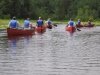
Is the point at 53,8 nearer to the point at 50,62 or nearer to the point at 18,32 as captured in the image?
the point at 18,32

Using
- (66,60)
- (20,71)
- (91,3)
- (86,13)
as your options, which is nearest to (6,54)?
(66,60)

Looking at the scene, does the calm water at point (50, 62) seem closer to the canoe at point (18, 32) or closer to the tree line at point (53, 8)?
the canoe at point (18, 32)

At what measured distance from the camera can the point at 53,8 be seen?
154m

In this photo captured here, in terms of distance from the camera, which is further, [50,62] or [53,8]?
[53,8]

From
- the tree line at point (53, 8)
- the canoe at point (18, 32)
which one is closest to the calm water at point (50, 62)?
the canoe at point (18, 32)

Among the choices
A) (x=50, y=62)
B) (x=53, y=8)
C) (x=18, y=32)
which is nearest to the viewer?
(x=50, y=62)

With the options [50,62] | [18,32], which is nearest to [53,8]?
[18,32]

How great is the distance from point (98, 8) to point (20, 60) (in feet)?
360

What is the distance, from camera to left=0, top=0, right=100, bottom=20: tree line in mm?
107812

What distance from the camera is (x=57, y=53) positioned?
2622cm

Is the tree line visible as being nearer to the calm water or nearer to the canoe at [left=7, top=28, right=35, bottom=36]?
the canoe at [left=7, top=28, right=35, bottom=36]

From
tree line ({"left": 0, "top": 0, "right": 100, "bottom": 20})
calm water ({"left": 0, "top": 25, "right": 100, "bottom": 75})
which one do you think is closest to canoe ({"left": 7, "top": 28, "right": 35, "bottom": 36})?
calm water ({"left": 0, "top": 25, "right": 100, "bottom": 75})

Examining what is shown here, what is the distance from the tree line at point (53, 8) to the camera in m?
108

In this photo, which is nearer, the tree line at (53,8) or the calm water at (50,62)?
the calm water at (50,62)
